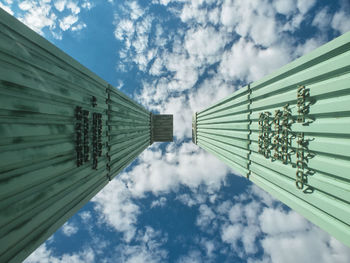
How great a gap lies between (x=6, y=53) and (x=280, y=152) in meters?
16.3

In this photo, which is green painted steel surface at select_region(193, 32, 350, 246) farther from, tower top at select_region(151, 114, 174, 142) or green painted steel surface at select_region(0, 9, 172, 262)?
tower top at select_region(151, 114, 174, 142)

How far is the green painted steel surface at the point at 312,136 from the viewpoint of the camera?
6938 mm

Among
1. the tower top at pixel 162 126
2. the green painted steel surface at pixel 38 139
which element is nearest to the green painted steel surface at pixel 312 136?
the green painted steel surface at pixel 38 139

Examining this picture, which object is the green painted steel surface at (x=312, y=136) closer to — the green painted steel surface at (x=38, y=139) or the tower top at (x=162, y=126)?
the green painted steel surface at (x=38, y=139)

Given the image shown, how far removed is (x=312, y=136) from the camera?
8414 mm

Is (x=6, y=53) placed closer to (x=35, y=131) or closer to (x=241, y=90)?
(x=35, y=131)

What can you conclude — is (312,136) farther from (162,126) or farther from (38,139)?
(162,126)

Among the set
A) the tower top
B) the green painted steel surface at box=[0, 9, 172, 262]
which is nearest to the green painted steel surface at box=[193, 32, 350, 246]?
the green painted steel surface at box=[0, 9, 172, 262]

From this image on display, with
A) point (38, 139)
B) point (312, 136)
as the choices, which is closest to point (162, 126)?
point (38, 139)

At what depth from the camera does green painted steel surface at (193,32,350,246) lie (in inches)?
273

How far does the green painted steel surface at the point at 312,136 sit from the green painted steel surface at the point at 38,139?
14518mm

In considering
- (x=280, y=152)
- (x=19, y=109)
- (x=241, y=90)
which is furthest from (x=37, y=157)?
(x=241, y=90)

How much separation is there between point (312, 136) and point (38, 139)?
1503cm

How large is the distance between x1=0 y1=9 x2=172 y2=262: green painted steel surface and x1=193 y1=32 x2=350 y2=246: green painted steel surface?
1452 centimetres
